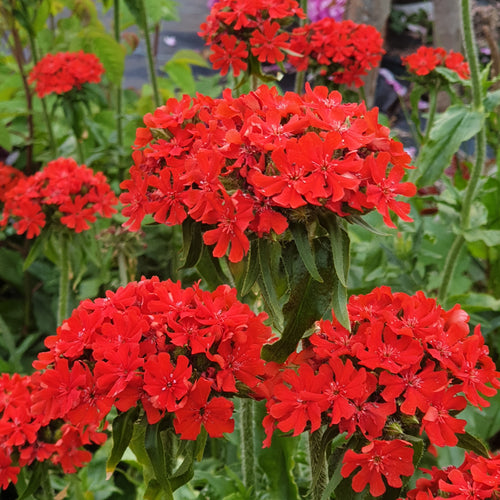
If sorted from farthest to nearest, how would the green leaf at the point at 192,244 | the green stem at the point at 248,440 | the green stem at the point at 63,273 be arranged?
the green stem at the point at 63,273 → the green stem at the point at 248,440 → the green leaf at the point at 192,244

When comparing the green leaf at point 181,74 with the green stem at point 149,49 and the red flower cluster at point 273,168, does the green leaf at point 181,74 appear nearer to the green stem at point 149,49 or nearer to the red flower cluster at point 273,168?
the green stem at point 149,49

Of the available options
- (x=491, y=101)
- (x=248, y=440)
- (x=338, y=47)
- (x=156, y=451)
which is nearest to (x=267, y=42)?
(x=338, y=47)

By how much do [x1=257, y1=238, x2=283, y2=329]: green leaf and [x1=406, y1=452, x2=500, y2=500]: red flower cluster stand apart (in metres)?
0.25

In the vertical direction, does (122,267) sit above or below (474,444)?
below

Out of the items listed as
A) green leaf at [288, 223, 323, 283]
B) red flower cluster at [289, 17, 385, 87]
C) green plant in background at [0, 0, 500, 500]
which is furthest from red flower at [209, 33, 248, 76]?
green leaf at [288, 223, 323, 283]

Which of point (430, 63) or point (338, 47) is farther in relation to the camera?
point (430, 63)

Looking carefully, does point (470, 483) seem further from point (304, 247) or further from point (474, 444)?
point (304, 247)

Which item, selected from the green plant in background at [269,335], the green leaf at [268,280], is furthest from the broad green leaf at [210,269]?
the green leaf at [268,280]

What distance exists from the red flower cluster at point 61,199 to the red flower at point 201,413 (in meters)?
0.78

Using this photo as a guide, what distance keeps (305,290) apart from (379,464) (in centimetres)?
20

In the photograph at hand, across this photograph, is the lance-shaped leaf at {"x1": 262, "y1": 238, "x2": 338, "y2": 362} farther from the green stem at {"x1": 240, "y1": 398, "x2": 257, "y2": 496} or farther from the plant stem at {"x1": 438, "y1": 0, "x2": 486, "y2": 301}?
the plant stem at {"x1": 438, "y1": 0, "x2": 486, "y2": 301}

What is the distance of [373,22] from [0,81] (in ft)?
4.99

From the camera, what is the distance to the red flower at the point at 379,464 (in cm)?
66

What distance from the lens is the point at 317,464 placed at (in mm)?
723
